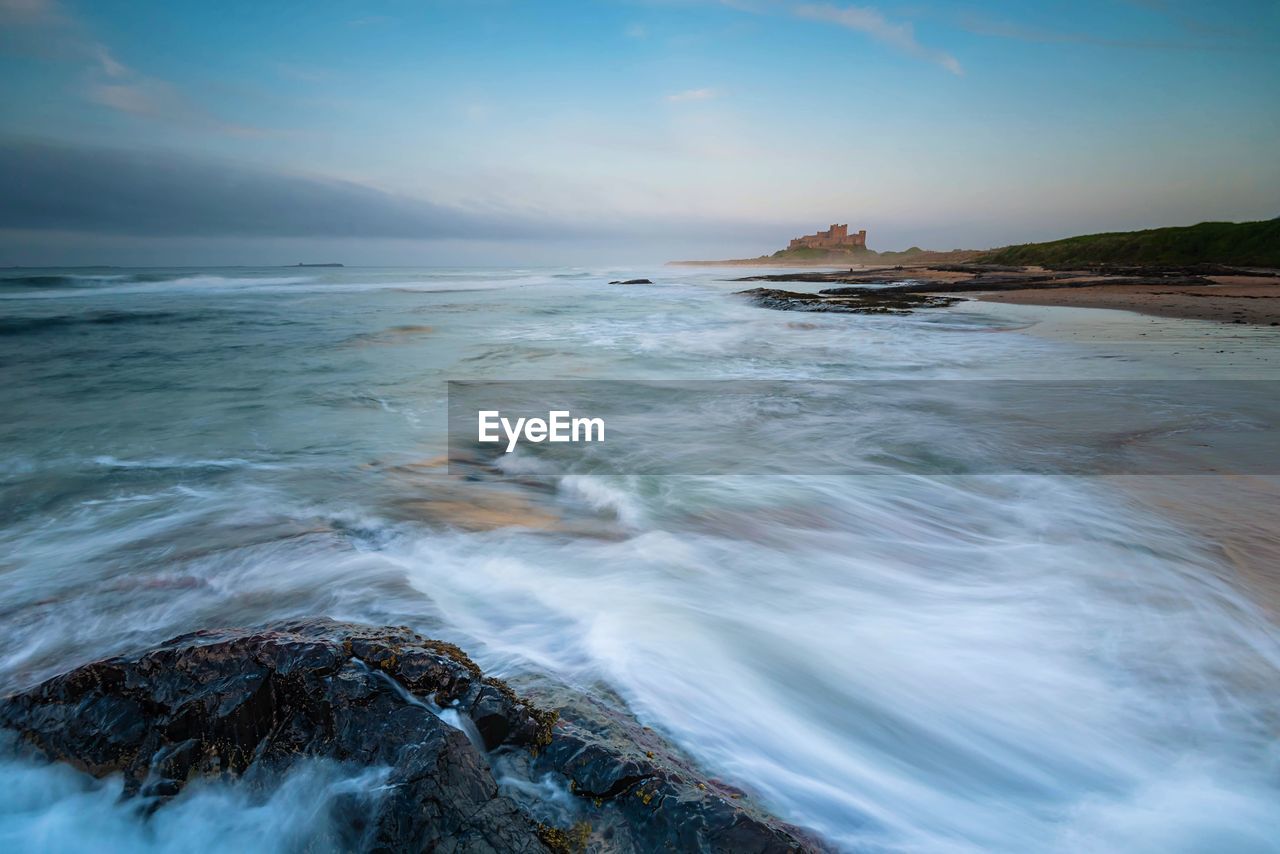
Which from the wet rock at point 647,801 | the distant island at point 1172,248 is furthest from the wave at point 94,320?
the distant island at point 1172,248

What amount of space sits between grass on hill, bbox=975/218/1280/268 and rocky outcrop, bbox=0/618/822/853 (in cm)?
4335

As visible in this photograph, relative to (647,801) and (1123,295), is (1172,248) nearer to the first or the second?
(1123,295)

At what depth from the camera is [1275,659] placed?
117 inches

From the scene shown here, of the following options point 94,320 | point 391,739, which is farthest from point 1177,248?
point 94,320

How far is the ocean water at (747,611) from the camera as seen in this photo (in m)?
2.15

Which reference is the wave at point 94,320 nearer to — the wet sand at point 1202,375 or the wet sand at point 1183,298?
the wet sand at point 1202,375

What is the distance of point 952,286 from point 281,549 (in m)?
29.3

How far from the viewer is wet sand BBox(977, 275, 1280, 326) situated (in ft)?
50.5

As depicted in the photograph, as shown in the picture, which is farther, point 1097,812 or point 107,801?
point 1097,812

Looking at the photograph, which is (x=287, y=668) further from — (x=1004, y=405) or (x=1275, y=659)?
(x=1004, y=405)

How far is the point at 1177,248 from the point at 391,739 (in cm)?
5110

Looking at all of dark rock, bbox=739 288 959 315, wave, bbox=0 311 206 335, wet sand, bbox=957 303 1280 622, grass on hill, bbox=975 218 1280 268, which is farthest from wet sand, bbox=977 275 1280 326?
wave, bbox=0 311 206 335

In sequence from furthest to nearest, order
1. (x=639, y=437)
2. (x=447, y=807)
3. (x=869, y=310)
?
(x=869, y=310) → (x=639, y=437) → (x=447, y=807)

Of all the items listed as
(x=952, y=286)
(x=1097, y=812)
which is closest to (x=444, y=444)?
(x=1097, y=812)
